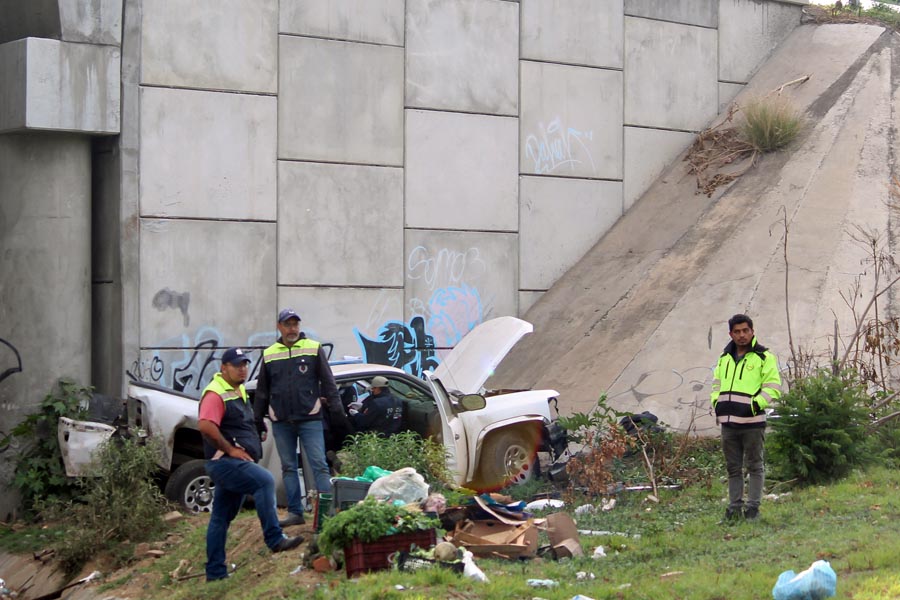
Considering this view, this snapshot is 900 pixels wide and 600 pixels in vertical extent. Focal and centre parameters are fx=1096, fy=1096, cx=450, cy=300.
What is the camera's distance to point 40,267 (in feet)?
44.4

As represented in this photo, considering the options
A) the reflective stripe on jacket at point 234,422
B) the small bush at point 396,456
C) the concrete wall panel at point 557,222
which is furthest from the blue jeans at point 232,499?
the concrete wall panel at point 557,222

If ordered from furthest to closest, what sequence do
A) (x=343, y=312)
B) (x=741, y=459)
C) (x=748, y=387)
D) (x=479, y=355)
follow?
(x=343, y=312) < (x=479, y=355) < (x=741, y=459) < (x=748, y=387)

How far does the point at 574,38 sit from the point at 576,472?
31.0 feet

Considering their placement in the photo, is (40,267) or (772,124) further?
(772,124)

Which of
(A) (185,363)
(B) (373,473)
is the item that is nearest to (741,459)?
(B) (373,473)

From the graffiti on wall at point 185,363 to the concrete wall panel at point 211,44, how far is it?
137 inches

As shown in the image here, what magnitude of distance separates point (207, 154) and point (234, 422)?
24.2 feet

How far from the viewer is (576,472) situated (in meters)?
11.1

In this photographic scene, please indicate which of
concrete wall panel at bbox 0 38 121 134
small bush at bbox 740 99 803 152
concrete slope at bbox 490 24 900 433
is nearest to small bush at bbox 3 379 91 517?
concrete wall panel at bbox 0 38 121 134

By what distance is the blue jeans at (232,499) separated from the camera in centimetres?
841

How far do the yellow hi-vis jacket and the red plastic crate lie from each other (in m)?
3.05

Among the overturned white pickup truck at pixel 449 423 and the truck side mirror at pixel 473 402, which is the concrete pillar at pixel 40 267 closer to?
the overturned white pickup truck at pixel 449 423

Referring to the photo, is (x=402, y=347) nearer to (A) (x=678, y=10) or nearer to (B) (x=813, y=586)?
(A) (x=678, y=10)

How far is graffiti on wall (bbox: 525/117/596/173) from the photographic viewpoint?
58.1 feet
